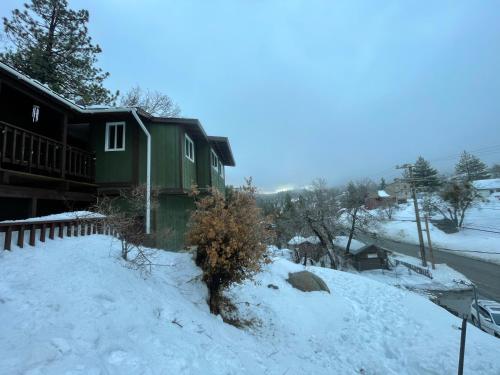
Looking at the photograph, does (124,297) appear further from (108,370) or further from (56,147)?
(56,147)

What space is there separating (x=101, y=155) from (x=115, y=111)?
2.03m

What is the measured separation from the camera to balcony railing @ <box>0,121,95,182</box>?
868 cm

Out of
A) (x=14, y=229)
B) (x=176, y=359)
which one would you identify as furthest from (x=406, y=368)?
(x=14, y=229)

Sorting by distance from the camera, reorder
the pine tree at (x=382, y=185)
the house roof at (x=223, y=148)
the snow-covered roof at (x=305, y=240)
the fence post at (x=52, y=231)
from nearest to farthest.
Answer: the fence post at (x=52, y=231) < the house roof at (x=223, y=148) < the snow-covered roof at (x=305, y=240) < the pine tree at (x=382, y=185)

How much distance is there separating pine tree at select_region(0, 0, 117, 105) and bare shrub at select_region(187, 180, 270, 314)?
14.7 m

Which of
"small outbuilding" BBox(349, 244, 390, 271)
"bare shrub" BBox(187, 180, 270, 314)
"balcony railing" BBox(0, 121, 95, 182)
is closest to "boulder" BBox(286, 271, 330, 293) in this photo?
"bare shrub" BBox(187, 180, 270, 314)

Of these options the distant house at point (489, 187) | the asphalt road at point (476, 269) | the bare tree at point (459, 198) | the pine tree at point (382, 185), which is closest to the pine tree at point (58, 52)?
the asphalt road at point (476, 269)

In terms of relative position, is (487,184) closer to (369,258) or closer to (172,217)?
(369,258)

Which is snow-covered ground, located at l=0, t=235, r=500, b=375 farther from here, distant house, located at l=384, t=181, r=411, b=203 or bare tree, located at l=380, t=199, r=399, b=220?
distant house, located at l=384, t=181, r=411, b=203

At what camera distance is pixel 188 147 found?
1470cm

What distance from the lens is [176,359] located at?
14.3 ft

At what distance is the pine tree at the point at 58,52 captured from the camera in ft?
54.6

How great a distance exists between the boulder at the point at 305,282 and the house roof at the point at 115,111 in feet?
24.5

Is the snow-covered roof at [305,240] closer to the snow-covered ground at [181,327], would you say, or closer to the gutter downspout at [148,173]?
the snow-covered ground at [181,327]
